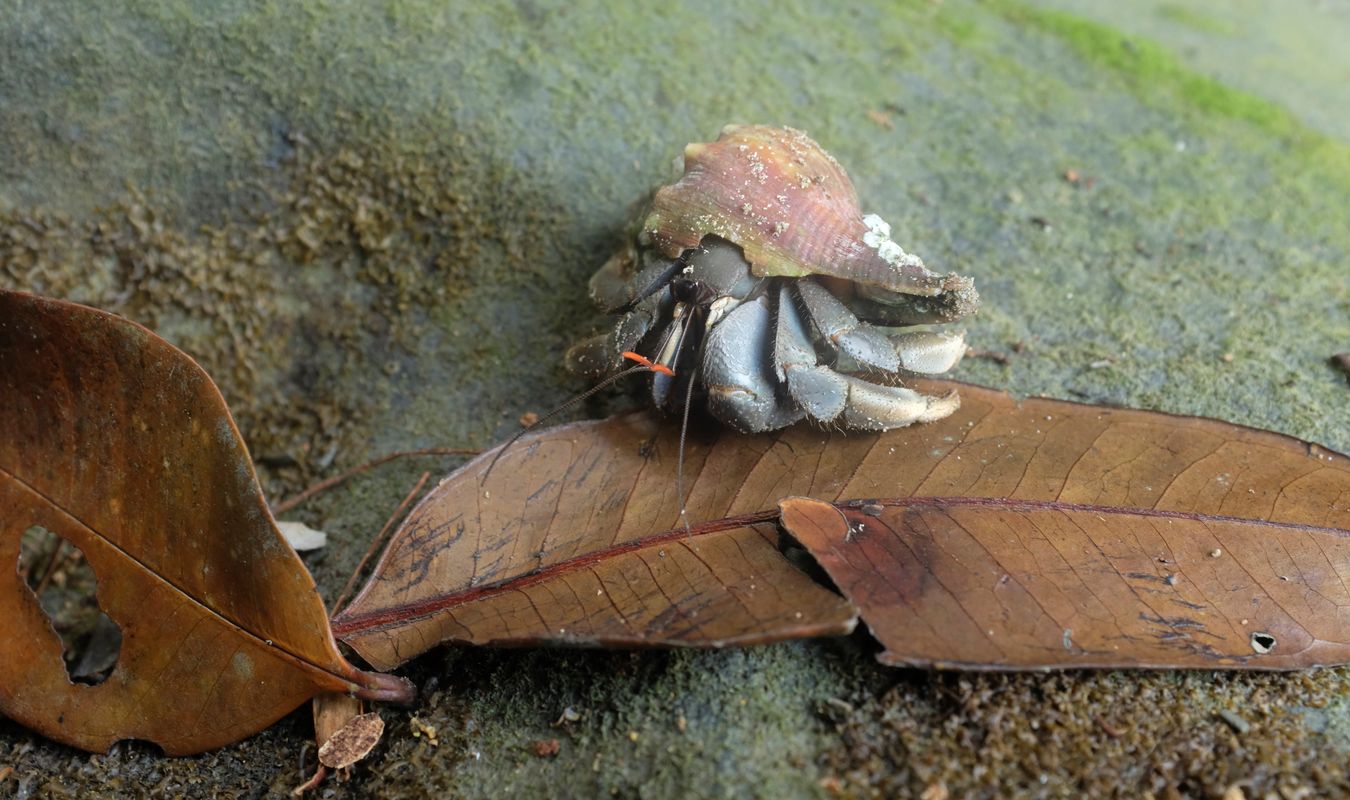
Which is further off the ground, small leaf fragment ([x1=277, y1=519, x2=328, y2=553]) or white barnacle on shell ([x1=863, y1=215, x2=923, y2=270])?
white barnacle on shell ([x1=863, y1=215, x2=923, y2=270])

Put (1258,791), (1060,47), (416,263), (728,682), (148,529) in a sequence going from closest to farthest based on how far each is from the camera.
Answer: (1258,791)
(728,682)
(148,529)
(416,263)
(1060,47)

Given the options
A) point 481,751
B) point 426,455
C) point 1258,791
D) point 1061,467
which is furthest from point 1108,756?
point 426,455

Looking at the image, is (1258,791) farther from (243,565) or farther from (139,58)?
(139,58)

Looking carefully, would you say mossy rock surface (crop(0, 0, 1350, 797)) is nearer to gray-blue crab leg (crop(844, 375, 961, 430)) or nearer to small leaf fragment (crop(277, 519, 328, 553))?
small leaf fragment (crop(277, 519, 328, 553))

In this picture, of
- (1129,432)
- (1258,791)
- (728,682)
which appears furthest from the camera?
(1129,432)

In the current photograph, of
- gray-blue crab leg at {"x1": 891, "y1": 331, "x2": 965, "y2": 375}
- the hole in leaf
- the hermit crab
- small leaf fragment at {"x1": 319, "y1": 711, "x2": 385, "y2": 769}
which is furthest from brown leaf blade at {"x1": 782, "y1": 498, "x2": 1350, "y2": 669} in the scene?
the hole in leaf
